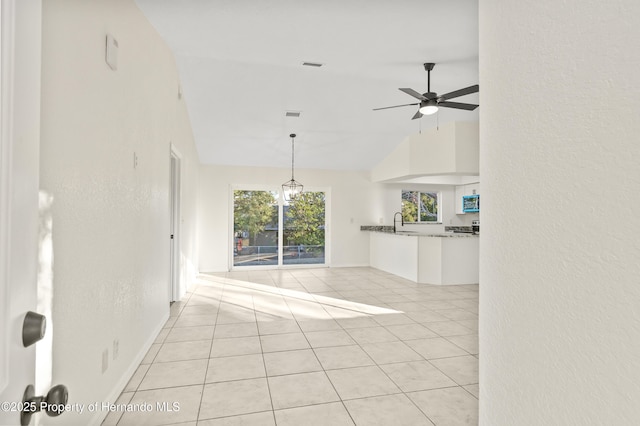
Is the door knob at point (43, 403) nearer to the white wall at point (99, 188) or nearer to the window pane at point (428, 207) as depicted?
the white wall at point (99, 188)

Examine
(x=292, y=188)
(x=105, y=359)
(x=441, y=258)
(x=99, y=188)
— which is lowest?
(x=105, y=359)

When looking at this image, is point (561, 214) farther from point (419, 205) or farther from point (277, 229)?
point (419, 205)

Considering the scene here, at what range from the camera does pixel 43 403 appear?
0.67m

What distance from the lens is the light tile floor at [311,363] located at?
212cm

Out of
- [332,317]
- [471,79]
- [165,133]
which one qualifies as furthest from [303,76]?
[332,317]

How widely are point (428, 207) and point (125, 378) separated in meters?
7.93

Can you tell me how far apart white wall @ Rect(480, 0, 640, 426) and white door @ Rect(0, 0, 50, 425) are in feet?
3.37

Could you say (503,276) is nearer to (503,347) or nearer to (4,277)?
(503,347)

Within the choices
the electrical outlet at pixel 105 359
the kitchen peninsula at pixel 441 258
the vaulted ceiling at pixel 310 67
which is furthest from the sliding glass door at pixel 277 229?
the electrical outlet at pixel 105 359

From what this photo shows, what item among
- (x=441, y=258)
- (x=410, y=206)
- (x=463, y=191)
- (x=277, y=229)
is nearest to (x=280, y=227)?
(x=277, y=229)

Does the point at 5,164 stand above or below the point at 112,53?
below

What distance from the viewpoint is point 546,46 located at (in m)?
0.69

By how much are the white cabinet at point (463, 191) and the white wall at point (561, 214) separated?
8.19 metres

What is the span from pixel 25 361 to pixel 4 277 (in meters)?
0.20
